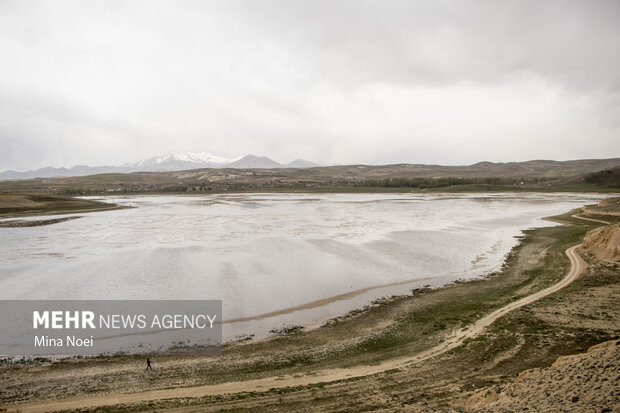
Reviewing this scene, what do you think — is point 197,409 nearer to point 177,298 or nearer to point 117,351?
point 117,351

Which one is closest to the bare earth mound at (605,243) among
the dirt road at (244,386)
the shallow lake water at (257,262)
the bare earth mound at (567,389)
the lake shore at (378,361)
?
the lake shore at (378,361)

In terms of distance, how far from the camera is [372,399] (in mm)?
11227

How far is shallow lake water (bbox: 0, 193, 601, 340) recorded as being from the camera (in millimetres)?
23656

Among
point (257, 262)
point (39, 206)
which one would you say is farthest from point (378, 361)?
point (39, 206)

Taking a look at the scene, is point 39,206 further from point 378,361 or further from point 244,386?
point 378,361

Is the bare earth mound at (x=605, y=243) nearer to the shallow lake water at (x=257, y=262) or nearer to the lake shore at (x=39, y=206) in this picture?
the shallow lake water at (x=257, y=262)

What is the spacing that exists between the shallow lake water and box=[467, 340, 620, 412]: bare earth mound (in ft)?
36.6

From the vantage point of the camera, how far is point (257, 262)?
108ft

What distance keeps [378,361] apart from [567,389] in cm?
669

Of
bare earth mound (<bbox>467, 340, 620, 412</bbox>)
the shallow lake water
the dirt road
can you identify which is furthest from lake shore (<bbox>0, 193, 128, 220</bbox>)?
bare earth mound (<bbox>467, 340, 620, 412</bbox>)

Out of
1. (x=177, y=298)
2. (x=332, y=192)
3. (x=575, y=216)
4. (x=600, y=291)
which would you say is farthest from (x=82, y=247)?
(x=332, y=192)

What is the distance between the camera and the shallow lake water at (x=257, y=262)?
77.6 ft

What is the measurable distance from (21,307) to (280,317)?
1614cm

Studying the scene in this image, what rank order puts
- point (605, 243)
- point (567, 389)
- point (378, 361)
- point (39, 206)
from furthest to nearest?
point (39, 206)
point (605, 243)
point (378, 361)
point (567, 389)
